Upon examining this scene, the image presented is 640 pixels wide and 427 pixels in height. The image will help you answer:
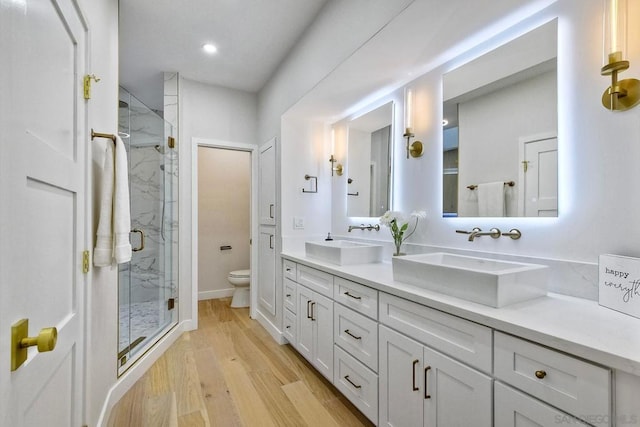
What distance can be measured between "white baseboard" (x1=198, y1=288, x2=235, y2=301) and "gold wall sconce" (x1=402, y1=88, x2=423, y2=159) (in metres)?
3.47

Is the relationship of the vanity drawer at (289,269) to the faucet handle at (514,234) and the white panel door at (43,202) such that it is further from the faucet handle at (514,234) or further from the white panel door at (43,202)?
the faucet handle at (514,234)

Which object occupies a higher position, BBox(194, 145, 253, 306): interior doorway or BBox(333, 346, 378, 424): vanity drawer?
BBox(194, 145, 253, 306): interior doorway

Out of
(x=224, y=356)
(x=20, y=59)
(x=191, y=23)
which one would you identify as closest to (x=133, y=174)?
(x=191, y=23)

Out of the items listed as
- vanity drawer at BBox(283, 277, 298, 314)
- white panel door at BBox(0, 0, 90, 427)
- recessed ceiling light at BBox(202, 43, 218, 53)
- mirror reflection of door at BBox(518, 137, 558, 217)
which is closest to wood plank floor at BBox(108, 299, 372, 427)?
vanity drawer at BBox(283, 277, 298, 314)

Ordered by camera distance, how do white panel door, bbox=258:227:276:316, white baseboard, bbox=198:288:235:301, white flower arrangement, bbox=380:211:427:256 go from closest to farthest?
white flower arrangement, bbox=380:211:427:256, white panel door, bbox=258:227:276:316, white baseboard, bbox=198:288:235:301

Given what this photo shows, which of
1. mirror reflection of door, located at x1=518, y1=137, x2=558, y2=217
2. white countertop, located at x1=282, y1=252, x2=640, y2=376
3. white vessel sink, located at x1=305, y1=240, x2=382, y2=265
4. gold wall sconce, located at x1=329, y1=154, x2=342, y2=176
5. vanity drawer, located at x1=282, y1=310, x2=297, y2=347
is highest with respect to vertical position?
gold wall sconce, located at x1=329, y1=154, x2=342, y2=176

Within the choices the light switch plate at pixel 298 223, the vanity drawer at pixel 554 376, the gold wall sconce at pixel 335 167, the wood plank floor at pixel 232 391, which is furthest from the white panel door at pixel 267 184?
the vanity drawer at pixel 554 376

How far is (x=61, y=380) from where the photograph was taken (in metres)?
1.02

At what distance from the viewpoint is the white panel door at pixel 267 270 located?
3.08 metres

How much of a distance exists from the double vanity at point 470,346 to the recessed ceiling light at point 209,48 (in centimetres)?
216

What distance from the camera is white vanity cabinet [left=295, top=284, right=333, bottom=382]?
6.63 ft

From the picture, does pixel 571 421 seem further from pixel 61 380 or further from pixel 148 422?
pixel 148 422

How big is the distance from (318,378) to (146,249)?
7.61 ft

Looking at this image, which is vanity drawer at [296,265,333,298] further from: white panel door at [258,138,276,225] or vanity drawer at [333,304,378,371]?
white panel door at [258,138,276,225]
